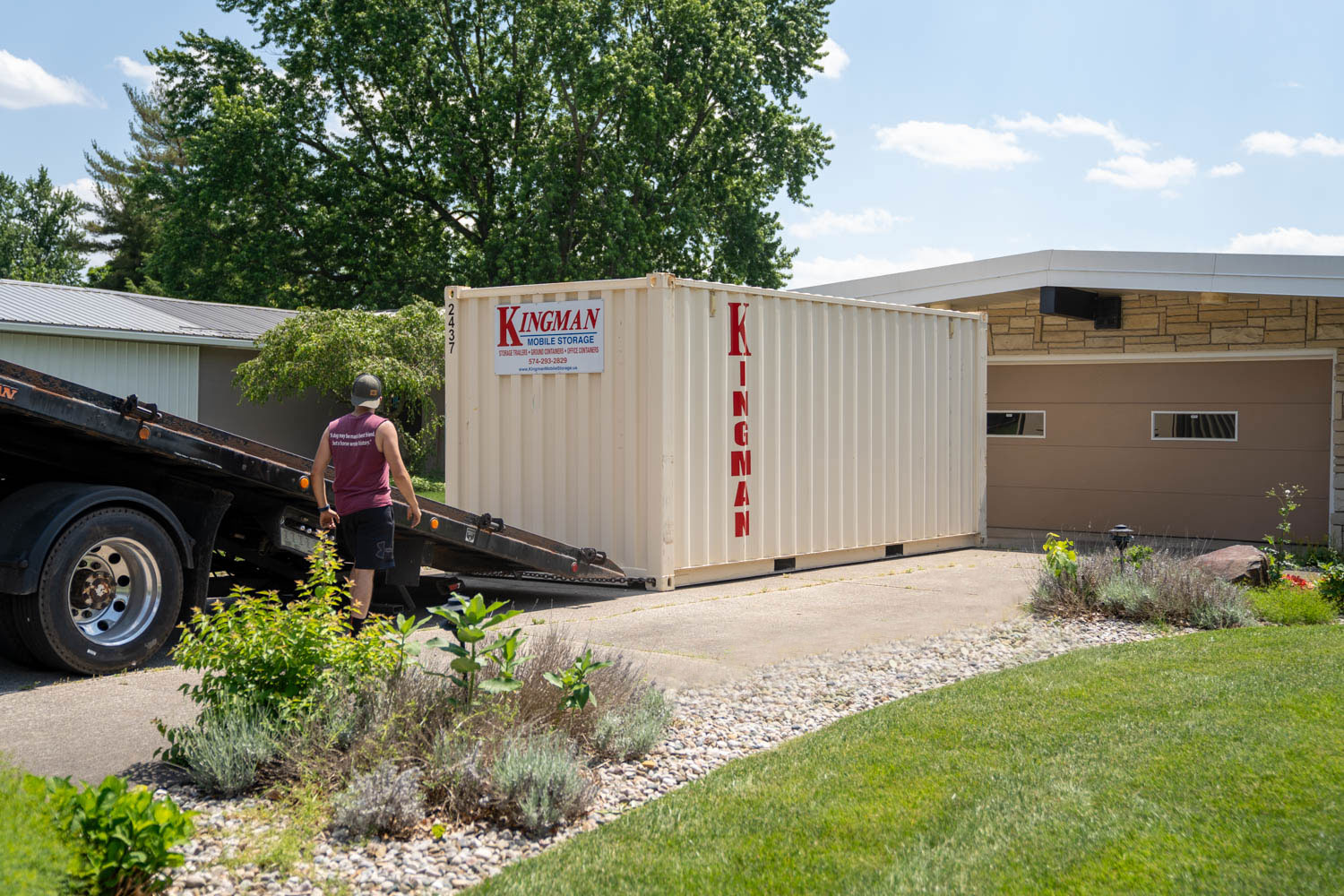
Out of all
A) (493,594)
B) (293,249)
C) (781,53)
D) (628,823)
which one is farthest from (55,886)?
(781,53)

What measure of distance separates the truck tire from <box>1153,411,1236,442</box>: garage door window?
1165cm

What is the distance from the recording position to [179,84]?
32.4 metres

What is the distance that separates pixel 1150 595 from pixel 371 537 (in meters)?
Result: 5.56

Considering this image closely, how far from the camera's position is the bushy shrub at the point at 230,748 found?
174 inches

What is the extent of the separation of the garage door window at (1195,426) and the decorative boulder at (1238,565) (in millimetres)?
4297

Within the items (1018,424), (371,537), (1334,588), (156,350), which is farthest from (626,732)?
(156,350)

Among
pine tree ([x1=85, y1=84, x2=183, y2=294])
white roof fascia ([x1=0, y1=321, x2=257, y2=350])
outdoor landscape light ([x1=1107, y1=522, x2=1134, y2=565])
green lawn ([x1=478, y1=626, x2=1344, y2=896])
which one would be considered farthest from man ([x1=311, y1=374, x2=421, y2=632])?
pine tree ([x1=85, y1=84, x2=183, y2=294])

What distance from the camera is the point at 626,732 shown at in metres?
5.11

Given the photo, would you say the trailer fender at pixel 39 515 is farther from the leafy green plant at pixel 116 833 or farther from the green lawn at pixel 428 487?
the green lawn at pixel 428 487

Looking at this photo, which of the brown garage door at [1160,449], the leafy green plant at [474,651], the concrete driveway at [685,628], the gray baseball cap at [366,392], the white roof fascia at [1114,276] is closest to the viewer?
the leafy green plant at [474,651]

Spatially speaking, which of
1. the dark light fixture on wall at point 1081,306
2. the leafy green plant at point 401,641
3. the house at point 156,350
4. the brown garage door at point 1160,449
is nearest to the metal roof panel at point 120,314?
the house at point 156,350

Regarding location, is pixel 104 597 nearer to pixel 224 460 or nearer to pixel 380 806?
pixel 224 460

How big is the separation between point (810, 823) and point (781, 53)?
31.0 m

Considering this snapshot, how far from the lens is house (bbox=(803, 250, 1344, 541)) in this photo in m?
12.9
